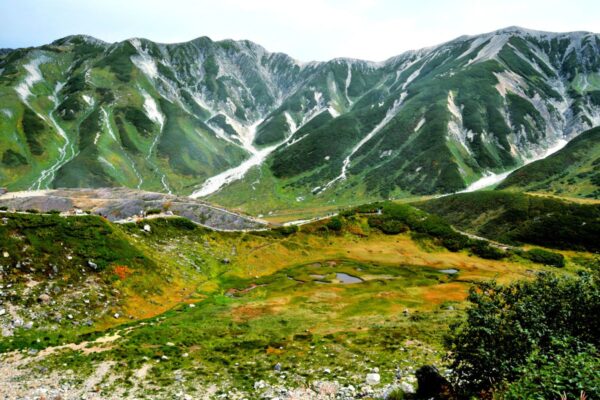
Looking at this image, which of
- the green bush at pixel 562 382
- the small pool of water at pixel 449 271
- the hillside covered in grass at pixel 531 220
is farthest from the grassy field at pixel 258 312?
the hillside covered in grass at pixel 531 220

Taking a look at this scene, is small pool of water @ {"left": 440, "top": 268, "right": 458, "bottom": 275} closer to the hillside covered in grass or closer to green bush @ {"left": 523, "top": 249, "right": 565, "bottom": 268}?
green bush @ {"left": 523, "top": 249, "right": 565, "bottom": 268}

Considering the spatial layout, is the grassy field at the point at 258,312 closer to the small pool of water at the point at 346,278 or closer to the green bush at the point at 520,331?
the small pool of water at the point at 346,278

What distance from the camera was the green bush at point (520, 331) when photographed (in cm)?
1852

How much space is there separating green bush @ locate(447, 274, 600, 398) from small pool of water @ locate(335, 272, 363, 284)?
186 feet

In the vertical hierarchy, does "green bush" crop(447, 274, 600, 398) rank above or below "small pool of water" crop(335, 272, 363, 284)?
above

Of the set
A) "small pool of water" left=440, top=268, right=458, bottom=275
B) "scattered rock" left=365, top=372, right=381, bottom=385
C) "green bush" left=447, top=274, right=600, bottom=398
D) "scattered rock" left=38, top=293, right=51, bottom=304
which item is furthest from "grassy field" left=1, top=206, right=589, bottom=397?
"green bush" left=447, top=274, right=600, bottom=398

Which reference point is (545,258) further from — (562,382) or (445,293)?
(562,382)

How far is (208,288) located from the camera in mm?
66250

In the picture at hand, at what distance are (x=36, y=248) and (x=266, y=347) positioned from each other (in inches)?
1407

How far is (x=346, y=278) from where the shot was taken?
3157 inches

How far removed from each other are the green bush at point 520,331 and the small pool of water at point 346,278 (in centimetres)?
5676

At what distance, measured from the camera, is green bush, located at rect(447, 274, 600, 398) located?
60.7ft

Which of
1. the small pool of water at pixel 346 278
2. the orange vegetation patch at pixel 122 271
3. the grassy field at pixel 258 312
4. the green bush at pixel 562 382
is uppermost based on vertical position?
the green bush at pixel 562 382

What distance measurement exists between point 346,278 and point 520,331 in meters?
62.6
